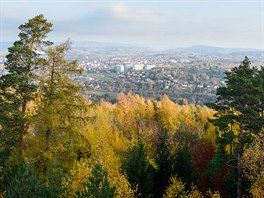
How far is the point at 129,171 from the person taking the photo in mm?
26812

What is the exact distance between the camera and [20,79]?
2122 centimetres

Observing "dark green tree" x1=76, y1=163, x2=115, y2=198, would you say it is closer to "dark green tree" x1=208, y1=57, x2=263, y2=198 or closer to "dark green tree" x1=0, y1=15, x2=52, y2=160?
"dark green tree" x1=0, y1=15, x2=52, y2=160

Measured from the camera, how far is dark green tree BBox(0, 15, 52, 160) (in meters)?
21.4

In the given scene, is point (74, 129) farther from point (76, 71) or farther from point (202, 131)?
point (202, 131)

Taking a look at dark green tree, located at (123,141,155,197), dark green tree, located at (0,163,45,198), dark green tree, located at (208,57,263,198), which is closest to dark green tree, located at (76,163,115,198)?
dark green tree, located at (0,163,45,198)

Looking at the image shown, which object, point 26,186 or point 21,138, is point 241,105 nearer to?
point 21,138

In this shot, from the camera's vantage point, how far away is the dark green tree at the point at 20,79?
2144 centimetres

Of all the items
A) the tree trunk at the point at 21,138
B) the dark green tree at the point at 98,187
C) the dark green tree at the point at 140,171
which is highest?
the tree trunk at the point at 21,138

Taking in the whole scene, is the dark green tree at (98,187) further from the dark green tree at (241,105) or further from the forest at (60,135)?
the dark green tree at (241,105)

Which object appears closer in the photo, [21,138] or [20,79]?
[20,79]

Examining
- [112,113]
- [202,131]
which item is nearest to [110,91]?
[112,113]

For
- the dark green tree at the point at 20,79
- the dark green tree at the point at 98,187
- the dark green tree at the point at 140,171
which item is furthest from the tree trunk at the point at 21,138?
the dark green tree at the point at 140,171

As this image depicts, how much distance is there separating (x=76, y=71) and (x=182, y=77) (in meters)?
171


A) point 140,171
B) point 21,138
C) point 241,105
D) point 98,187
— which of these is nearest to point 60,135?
point 21,138
